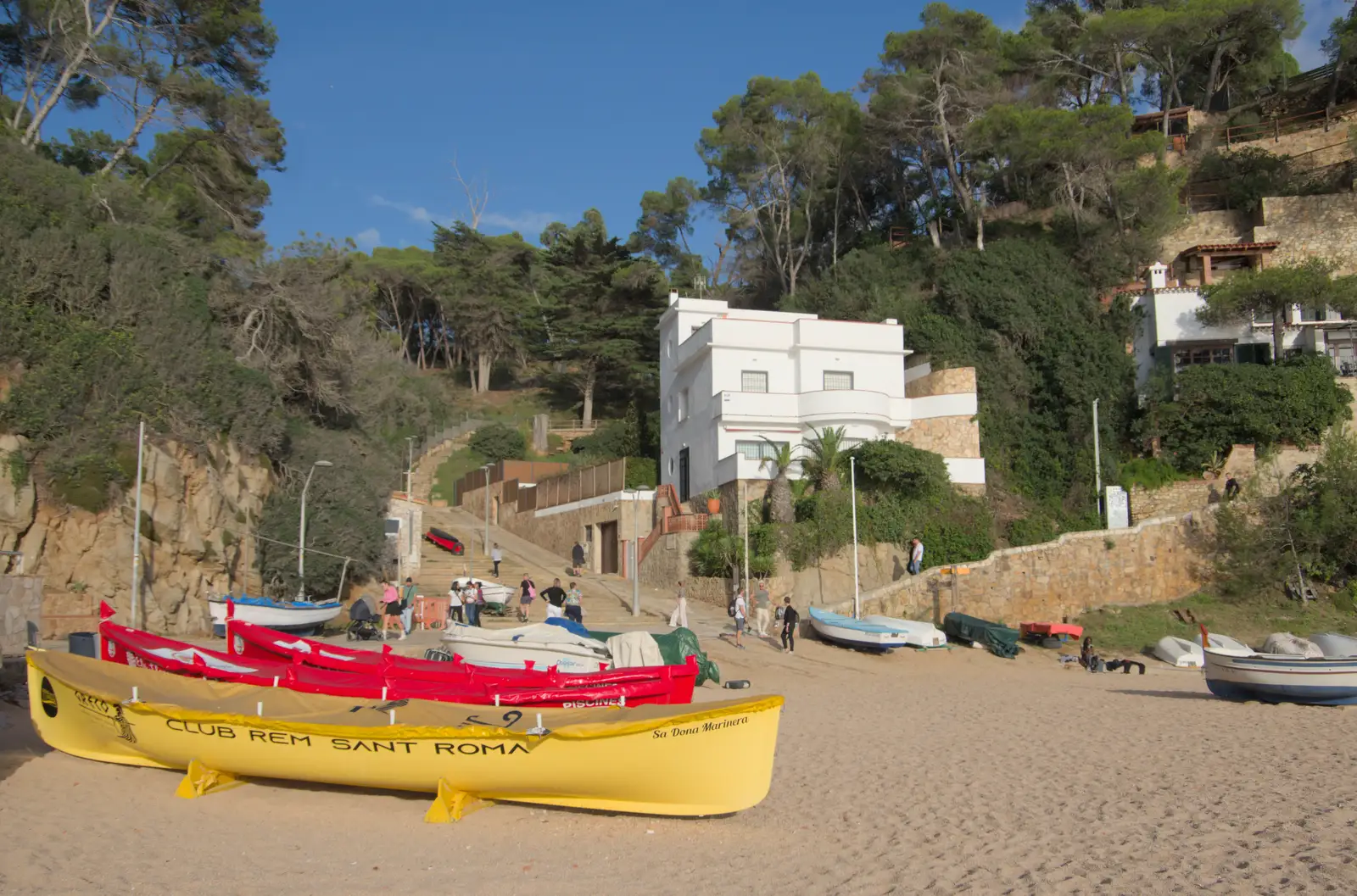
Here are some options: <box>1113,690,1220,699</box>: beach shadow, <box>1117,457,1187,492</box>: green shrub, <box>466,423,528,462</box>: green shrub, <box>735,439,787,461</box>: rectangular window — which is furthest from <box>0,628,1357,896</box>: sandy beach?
<box>466,423,528,462</box>: green shrub

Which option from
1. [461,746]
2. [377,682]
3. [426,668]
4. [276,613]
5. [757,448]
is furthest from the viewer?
[757,448]

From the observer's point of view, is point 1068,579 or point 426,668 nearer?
point 426,668

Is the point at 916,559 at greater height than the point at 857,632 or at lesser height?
greater

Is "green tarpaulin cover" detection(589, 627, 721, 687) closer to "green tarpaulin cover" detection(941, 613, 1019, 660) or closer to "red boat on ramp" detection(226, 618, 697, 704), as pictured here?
"red boat on ramp" detection(226, 618, 697, 704)

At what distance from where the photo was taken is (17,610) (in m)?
14.9

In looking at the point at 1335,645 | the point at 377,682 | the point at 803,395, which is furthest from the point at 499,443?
the point at 377,682

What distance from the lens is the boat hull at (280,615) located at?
67.5ft

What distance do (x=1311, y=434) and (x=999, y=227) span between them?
1491 centimetres

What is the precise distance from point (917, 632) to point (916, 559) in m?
5.13

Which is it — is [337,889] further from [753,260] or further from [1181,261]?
[753,260]

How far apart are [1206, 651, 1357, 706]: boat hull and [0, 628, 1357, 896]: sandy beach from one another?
8.44 feet

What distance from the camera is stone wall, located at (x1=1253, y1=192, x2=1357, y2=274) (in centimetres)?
3772

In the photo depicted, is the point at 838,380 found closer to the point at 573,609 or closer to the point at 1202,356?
the point at 1202,356

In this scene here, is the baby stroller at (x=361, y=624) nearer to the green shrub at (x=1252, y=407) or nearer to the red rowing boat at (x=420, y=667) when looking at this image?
the red rowing boat at (x=420, y=667)
